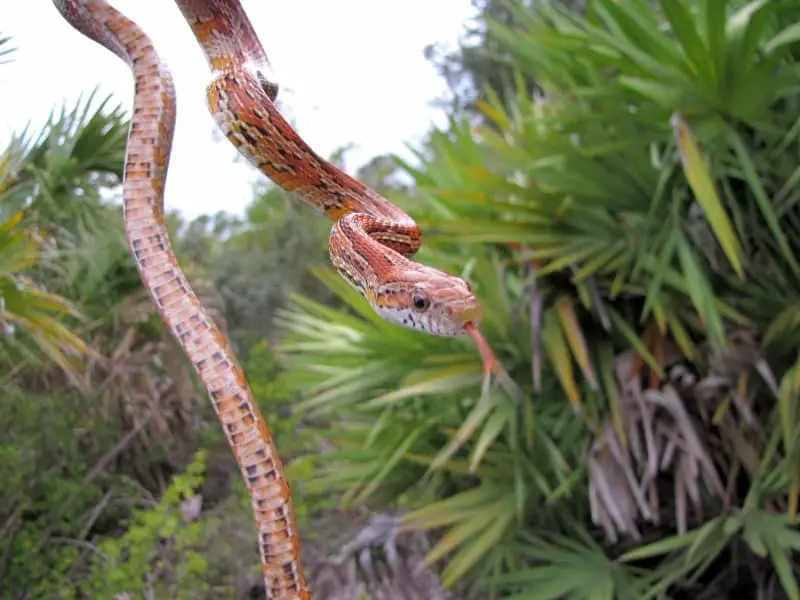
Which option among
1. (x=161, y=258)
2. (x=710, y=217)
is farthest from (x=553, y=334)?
(x=161, y=258)

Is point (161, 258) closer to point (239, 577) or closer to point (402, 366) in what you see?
point (402, 366)

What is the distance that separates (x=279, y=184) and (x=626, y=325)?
5.71 ft

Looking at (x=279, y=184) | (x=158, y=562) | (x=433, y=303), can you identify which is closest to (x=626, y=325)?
(x=279, y=184)

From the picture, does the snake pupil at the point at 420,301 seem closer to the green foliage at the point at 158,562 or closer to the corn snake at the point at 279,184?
the corn snake at the point at 279,184

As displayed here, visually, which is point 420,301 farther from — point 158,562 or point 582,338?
point 158,562

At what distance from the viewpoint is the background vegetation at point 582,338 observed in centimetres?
207

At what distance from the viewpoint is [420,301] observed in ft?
1.95

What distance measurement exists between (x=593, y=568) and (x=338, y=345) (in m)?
1.19

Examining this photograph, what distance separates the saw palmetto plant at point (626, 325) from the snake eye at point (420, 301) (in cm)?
151

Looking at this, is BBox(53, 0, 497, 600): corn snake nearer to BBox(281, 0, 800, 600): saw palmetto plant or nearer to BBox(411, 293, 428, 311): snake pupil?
BBox(411, 293, 428, 311): snake pupil

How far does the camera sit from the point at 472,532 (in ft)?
7.83

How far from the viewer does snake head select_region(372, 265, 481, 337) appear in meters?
0.58

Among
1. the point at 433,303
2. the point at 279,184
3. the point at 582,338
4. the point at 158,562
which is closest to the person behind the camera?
the point at 433,303

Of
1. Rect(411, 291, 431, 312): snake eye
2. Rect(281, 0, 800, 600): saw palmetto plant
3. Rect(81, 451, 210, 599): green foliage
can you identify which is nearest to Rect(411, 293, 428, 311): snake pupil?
Rect(411, 291, 431, 312): snake eye
